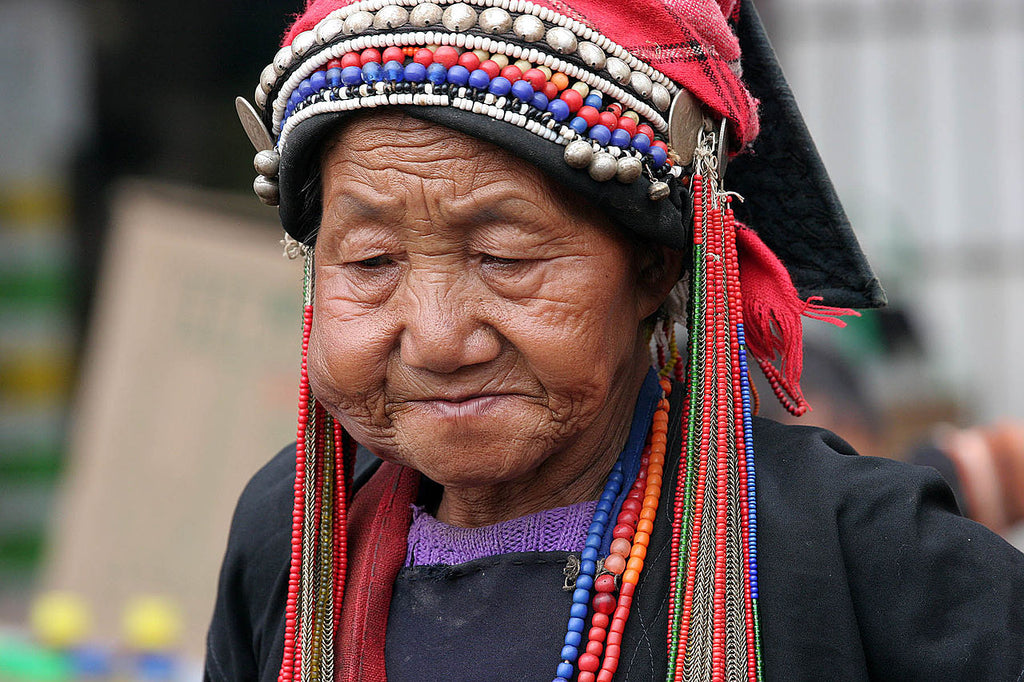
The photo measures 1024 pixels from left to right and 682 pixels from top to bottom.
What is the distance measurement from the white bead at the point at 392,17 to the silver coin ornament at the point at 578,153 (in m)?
0.24

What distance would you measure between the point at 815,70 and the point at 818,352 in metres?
3.26

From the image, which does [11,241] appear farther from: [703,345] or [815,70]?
[703,345]

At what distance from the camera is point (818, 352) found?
4.09 meters

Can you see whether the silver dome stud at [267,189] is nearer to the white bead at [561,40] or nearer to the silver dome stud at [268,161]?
the silver dome stud at [268,161]

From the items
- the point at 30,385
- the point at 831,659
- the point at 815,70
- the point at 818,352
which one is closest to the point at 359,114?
the point at 831,659

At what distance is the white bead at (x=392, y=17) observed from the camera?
1367mm

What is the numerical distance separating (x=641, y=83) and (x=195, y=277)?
112 inches

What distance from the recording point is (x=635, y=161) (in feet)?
4.46

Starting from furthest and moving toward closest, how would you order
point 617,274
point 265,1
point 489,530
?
point 265,1 → point 489,530 → point 617,274

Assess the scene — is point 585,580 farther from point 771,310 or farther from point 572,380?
point 771,310

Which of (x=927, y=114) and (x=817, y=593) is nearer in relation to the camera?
(x=817, y=593)

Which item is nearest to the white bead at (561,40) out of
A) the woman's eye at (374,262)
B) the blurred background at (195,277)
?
the woman's eye at (374,262)

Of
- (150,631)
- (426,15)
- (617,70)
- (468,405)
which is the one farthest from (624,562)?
(150,631)

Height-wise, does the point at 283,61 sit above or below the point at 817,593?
above
